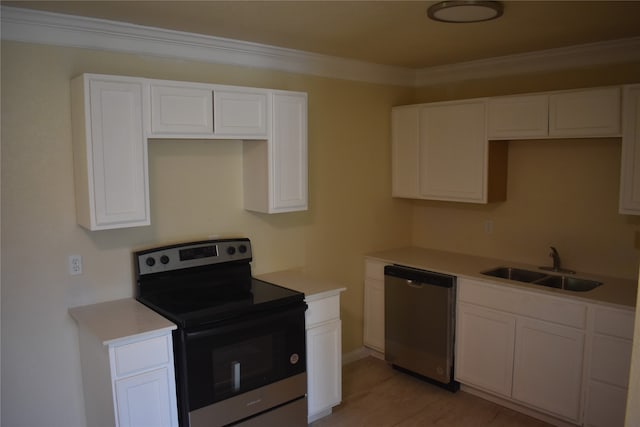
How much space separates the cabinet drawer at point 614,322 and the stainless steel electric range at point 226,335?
1.70 metres

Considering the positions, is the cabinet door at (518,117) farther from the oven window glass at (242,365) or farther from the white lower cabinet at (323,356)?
the oven window glass at (242,365)

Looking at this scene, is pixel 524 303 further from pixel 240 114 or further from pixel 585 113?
pixel 240 114

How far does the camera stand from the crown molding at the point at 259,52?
2.49 meters

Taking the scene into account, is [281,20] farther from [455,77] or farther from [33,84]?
[455,77]

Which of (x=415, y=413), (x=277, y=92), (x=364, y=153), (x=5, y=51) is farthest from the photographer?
(x=364, y=153)

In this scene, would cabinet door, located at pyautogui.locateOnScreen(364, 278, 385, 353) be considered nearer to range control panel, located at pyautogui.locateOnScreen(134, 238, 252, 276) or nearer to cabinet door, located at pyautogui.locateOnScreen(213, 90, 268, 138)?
range control panel, located at pyautogui.locateOnScreen(134, 238, 252, 276)

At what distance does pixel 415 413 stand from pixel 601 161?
2108 mm

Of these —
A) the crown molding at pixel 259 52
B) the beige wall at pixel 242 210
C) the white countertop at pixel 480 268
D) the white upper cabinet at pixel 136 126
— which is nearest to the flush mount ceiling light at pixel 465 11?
the white upper cabinet at pixel 136 126

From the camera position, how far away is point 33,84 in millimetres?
2502

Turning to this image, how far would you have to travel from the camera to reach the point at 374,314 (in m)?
4.09

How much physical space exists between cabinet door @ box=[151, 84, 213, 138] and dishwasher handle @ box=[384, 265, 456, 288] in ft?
5.88

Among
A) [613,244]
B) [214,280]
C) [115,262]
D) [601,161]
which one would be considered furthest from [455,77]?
[115,262]

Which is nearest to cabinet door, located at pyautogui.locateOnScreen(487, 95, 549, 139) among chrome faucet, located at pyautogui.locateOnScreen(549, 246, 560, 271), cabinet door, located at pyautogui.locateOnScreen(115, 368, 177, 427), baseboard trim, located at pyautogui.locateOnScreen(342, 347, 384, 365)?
chrome faucet, located at pyautogui.locateOnScreen(549, 246, 560, 271)

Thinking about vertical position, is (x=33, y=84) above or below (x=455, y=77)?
below
